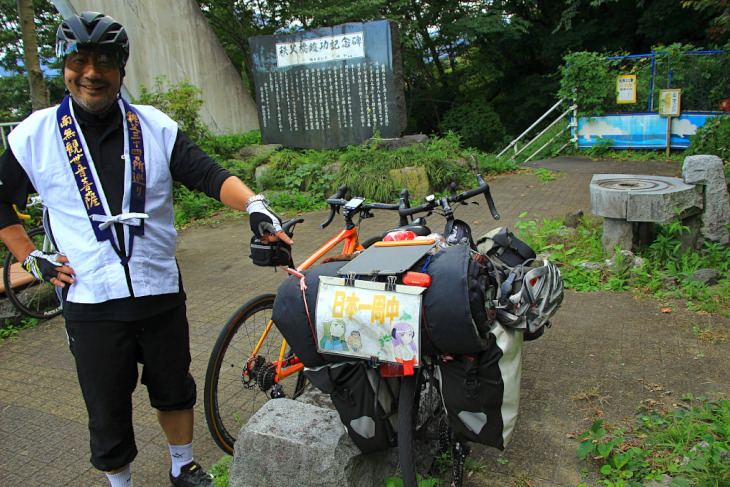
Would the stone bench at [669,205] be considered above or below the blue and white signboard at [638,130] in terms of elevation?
below

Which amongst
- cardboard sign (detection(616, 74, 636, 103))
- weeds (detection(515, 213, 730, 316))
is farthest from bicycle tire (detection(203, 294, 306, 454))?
cardboard sign (detection(616, 74, 636, 103))

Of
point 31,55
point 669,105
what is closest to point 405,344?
point 31,55

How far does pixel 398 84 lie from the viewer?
1000cm

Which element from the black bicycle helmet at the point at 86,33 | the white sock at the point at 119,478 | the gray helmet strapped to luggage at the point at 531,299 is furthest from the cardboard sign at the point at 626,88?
the white sock at the point at 119,478

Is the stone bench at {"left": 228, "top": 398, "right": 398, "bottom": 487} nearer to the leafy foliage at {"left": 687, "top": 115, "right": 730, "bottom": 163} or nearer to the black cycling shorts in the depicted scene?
the black cycling shorts

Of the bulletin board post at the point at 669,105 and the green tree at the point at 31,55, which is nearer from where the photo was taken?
the green tree at the point at 31,55

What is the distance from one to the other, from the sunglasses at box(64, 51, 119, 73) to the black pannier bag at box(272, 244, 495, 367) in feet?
3.83

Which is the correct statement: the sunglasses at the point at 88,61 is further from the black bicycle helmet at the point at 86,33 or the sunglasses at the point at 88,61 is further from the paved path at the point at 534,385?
the paved path at the point at 534,385

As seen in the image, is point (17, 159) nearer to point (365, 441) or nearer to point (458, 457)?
point (365, 441)

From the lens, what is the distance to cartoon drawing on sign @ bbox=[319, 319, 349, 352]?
220 centimetres

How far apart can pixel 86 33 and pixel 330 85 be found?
28.0 feet

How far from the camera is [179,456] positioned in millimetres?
2727

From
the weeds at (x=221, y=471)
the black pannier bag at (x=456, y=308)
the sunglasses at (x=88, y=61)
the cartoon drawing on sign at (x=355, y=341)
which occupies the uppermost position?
the sunglasses at (x=88, y=61)

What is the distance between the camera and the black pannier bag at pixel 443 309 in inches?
81.2
